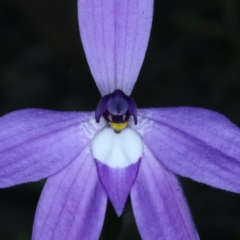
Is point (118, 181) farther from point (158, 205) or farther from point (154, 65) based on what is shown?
point (154, 65)

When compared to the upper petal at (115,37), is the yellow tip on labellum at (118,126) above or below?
below

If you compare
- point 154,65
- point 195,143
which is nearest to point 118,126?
point 195,143

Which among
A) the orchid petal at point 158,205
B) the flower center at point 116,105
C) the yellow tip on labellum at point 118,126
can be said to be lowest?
the orchid petal at point 158,205

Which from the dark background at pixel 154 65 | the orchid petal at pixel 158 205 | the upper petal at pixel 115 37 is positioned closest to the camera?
the upper petal at pixel 115 37

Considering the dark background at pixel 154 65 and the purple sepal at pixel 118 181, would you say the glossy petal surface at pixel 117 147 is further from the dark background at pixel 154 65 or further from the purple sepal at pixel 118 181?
the dark background at pixel 154 65

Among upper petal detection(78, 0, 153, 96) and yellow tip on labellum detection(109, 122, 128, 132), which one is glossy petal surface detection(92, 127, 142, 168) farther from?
upper petal detection(78, 0, 153, 96)

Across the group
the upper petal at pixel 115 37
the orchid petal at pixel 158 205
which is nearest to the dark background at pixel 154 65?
the orchid petal at pixel 158 205
